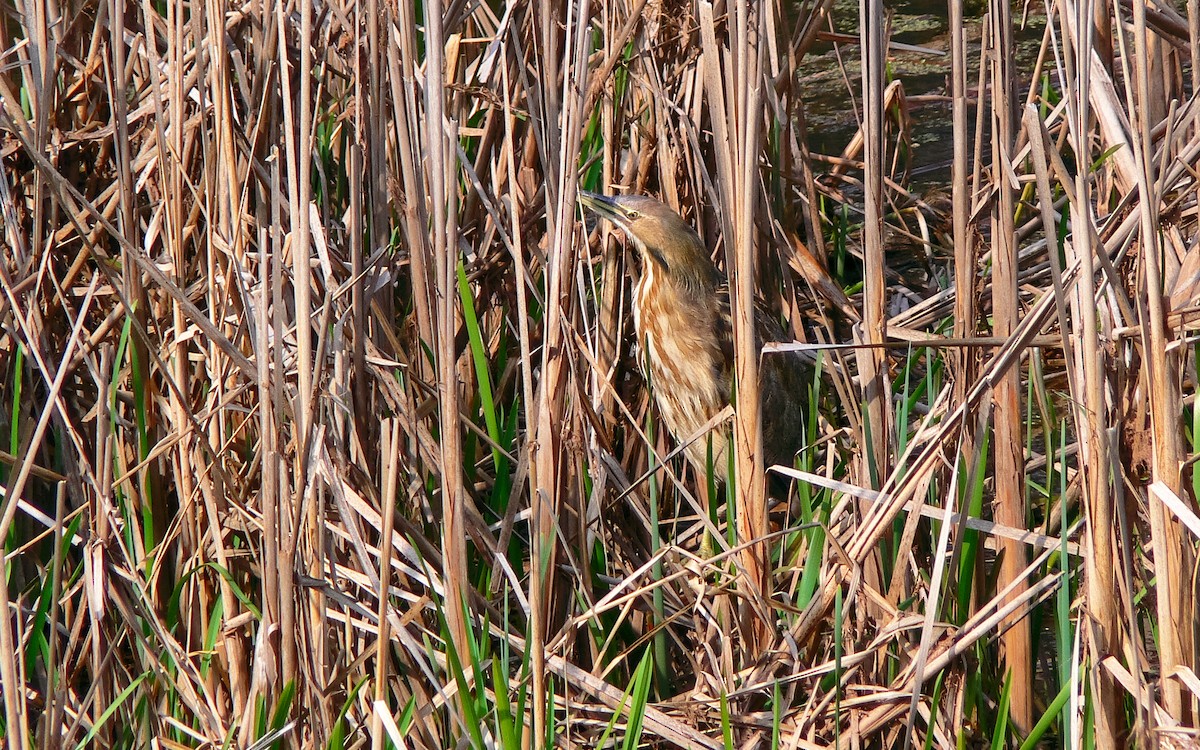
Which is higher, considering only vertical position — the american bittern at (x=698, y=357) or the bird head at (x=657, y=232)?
the bird head at (x=657, y=232)

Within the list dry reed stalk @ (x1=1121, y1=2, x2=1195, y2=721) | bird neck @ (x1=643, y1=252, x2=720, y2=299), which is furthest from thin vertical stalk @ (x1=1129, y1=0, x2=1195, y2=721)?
bird neck @ (x1=643, y1=252, x2=720, y2=299)

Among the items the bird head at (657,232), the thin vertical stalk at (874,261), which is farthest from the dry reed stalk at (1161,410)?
the bird head at (657,232)

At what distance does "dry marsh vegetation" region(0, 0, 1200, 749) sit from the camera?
1.53 meters

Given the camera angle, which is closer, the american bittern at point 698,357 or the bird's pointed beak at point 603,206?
the bird's pointed beak at point 603,206

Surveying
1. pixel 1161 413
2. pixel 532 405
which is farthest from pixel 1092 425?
pixel 532 405

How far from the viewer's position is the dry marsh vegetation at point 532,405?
1.53 meters

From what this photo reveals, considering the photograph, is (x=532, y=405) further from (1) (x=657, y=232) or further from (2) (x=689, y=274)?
(2) (x=689, y=274)

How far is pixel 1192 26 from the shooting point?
1494 millimetres

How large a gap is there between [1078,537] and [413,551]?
0.92m

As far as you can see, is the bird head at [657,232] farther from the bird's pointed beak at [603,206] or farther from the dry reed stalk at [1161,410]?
the dry reed stalk at [1161,410]

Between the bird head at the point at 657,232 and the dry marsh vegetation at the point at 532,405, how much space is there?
2.4 inches

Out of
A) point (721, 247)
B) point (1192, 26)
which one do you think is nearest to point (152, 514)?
point (721, 247)

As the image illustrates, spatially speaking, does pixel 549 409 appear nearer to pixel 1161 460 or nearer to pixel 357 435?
pixel 357 435


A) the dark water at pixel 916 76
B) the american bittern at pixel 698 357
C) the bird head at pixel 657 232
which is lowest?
the american bittern at pixel 698 357
